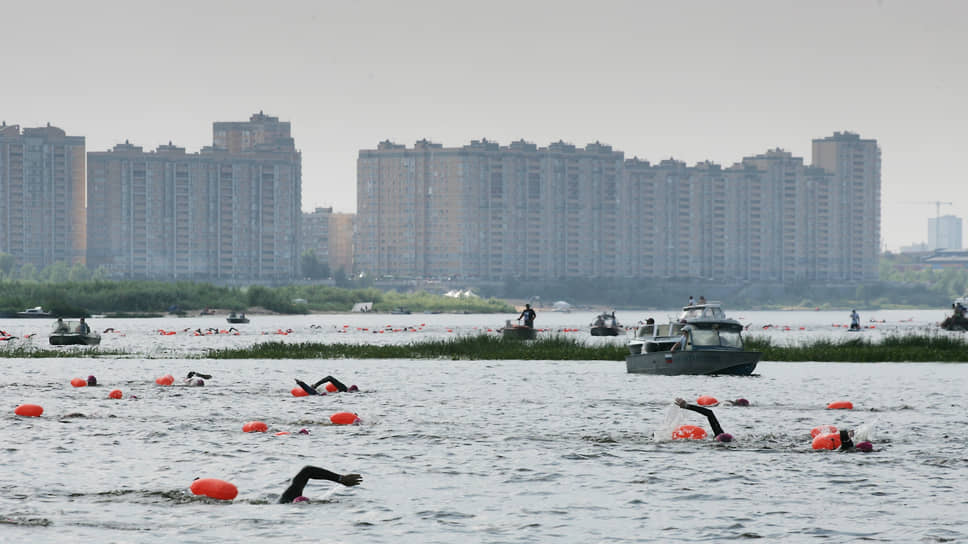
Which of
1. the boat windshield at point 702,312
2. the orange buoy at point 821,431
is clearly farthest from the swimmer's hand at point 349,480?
the boat windshield at point 702,312

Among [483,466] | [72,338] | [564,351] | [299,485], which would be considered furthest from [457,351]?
[299,485]

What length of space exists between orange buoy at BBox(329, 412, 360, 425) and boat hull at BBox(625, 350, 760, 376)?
18.3 metres

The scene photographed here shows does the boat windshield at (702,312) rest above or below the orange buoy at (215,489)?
above

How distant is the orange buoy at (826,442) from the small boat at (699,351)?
20725 millimetres

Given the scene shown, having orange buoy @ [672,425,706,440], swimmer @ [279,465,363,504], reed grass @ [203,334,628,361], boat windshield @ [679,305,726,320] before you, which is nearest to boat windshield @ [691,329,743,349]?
boat windshield @ [679,305,726,320]

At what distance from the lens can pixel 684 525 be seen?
18438mm

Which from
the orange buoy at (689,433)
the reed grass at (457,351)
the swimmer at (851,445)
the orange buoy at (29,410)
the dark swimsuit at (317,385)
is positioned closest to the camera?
the swimmer at (851,445)

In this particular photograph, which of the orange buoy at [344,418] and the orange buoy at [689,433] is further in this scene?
the orange buoy at [344,418]

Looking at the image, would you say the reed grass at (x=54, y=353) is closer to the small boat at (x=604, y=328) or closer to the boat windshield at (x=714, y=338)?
the boat windshield at (x=714, y=338)

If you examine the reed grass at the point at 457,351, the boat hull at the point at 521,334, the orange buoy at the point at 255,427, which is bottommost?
the orange buoy at the point at 255,427

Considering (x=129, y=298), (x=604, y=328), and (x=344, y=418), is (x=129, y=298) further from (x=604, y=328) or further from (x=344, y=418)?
(x=344, y=418)

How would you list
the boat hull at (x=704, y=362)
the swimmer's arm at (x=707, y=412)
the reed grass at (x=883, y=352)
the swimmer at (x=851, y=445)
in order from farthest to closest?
the reed grass at (x=883, y=352) < the boat hull at (x=704, y=362) < the swimmer's arm at (x=707, y=412) < the swimmer at (x=851, y=445)

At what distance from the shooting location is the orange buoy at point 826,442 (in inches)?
1033

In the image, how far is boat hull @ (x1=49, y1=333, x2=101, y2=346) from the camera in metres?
75.9
